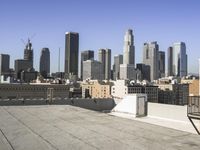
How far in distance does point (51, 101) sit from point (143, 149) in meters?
24.8

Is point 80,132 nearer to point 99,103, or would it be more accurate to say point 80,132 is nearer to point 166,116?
point 166,116

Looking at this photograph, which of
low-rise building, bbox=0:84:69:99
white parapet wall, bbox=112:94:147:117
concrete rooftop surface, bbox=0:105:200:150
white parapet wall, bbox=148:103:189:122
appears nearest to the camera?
concrete rooftop surface, bbox=0:105:200:150

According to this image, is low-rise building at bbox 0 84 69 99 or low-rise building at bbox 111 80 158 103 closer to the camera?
low-rise building at bbox 111 80 158 103


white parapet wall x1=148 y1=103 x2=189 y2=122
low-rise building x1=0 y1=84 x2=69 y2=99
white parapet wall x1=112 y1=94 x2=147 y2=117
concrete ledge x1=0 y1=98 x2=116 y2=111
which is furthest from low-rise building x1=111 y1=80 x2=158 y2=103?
white parapet wall x1=148 y1=103 x2=189 y2=122

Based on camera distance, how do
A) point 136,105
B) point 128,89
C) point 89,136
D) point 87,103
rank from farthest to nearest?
point 128,89 < point 87,103 < point 136,105 < point 89,136

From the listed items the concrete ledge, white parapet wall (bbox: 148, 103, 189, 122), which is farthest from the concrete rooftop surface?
the concrete ledge

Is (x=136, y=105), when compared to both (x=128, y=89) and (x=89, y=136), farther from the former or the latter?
(x=128, y=89)

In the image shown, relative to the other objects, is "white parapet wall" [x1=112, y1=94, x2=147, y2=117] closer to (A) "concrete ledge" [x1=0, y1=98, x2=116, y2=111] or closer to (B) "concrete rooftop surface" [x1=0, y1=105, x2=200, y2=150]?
(A) "concrete ledge" [x1=0, y1=98, x2=116, y2=111]

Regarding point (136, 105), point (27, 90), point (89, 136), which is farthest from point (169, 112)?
point (27, 90)

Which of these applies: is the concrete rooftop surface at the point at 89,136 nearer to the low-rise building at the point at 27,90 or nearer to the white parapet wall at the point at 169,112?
the white parapet wall at the point at 169,112

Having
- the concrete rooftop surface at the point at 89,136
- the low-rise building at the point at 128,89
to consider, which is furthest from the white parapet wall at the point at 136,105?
the low-rise building at the point at 128,89

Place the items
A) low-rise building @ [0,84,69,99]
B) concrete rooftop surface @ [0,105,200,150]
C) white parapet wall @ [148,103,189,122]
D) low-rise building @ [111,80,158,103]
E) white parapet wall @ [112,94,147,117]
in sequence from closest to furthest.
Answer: concrete rooftop surface @ [0,105,200,150], white parapet wall @ [148,103,189,122], white parapet wall @ [112,94,147,117], low-rise building @ [111,80,158,103], low-rise building @ [0,84,69,99]

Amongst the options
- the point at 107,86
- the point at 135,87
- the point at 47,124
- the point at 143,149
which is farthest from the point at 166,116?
the point at 107,86

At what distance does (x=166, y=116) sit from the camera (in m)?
28.2
